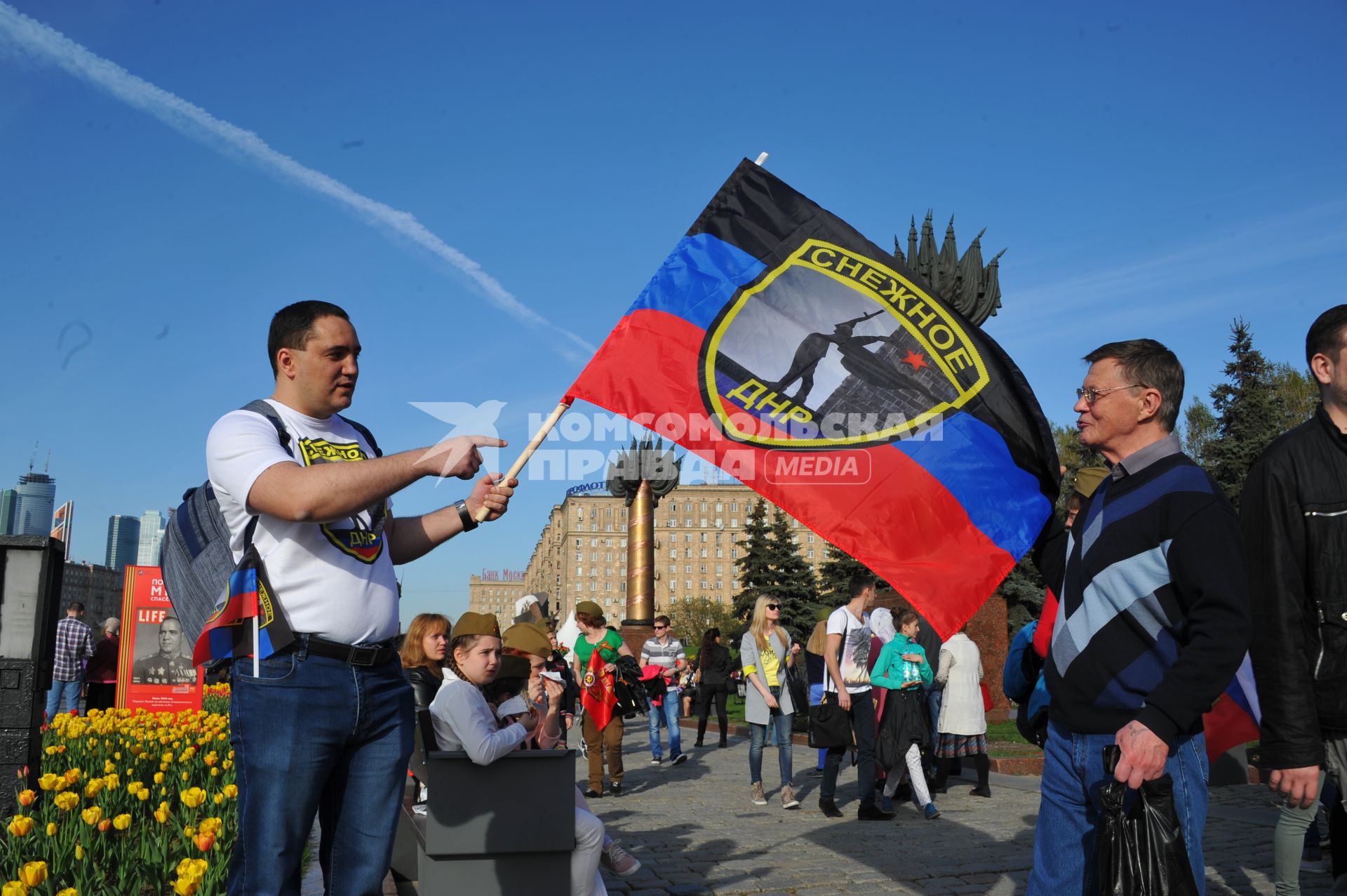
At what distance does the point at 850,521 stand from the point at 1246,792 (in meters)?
7.58

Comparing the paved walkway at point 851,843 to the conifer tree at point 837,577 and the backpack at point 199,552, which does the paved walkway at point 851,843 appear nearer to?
the backpack at point 199,552

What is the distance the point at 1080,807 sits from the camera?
125 inches

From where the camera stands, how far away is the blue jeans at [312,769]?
2.84 metres

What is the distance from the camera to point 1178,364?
11.3ft

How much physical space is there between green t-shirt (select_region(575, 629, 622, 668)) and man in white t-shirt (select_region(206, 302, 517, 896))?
8.75 meters

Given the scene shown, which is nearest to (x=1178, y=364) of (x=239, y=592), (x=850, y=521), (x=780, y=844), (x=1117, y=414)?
(x=1117, y=414)

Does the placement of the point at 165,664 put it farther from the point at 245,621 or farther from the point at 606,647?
the point at 245,621

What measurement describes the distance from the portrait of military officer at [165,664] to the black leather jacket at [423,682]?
29.6 ft

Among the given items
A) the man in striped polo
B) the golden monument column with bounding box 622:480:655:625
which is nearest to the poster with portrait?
the man in striped polo

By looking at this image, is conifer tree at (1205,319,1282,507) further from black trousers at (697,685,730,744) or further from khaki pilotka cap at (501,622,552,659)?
khaki pilotka cap at (501,622,552,659)

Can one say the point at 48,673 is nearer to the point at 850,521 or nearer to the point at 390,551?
the point at 390,551

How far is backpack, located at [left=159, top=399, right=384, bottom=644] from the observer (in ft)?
9.81

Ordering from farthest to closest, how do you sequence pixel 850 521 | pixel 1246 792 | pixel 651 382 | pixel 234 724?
pixel 1246 792
pixel 651 382
pixel 850 521
pixel 234 724

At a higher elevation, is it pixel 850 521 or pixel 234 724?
pixel 850 521
